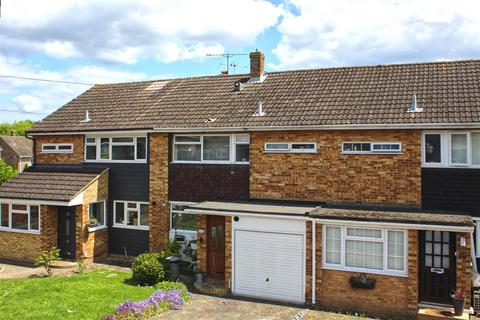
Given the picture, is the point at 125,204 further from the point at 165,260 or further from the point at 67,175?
the point at 165,260

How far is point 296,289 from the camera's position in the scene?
13125 mm

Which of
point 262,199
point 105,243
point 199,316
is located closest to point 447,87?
point 262,199

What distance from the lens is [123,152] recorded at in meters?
18.7

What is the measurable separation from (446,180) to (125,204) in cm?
1188

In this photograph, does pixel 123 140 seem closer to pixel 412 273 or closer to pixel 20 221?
pixel 20 221

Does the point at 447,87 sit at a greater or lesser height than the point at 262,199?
greater

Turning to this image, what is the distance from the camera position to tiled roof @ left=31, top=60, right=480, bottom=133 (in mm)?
14469

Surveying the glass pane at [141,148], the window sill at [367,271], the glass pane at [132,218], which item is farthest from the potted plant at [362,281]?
the glass pane at [141,148]

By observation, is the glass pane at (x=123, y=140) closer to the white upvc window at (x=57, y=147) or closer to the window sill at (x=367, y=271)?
the white upvc window at (x=57, y=147)

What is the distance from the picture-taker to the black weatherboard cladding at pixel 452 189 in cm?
1309

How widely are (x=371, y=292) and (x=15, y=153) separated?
192ft

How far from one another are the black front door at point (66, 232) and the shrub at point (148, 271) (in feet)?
14.9

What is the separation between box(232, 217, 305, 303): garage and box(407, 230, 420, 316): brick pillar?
9.24 ft

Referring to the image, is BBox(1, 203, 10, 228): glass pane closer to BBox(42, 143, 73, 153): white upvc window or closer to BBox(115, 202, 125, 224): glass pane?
BBox(42, 143, 73, 153): white upvc window
